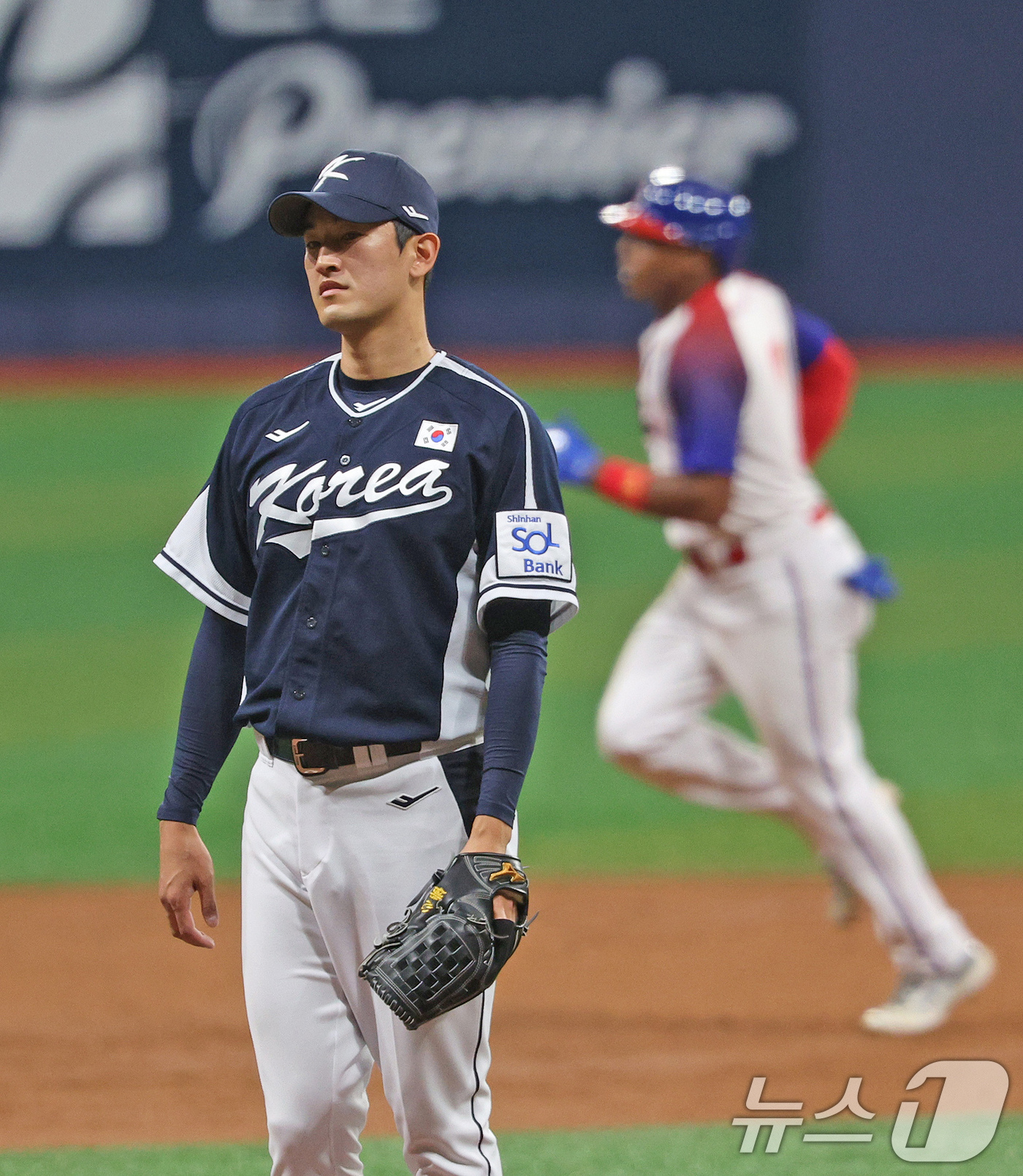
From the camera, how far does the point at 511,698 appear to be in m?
2.45

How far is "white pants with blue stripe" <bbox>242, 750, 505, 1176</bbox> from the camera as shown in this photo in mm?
2506

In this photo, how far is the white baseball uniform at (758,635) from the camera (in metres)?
4.67

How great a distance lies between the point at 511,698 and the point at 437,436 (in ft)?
1.33

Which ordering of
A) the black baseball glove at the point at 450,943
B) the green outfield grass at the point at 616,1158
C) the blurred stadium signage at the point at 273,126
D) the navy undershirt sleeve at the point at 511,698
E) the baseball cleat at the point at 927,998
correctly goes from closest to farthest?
the black baseball glove at the point at 450,943, the navy undershirt sleeve at the point at 511,698, the green outfield grass at the point at 616,1158, the baseball cleat at the point at 927,998, the blurred stadium signage at the point at 273,126

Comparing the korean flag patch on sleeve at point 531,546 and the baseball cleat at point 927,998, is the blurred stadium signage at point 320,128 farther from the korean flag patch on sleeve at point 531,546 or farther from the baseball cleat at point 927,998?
the korean flag patch on sleeve at point 531,546

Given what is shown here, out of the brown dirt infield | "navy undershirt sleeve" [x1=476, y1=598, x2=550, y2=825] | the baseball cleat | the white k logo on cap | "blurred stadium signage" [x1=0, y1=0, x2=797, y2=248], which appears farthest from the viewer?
"blurred stadium signage" [x1=0, y1=0, x2=797, y2=248]

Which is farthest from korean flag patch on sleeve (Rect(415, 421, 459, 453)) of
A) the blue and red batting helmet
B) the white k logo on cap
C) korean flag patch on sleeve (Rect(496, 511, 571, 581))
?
the blue and red batting helmet

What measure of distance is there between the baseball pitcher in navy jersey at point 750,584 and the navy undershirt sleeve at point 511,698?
2232 millimetres

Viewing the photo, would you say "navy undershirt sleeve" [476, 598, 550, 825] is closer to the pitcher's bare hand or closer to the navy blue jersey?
the navy blue jersey

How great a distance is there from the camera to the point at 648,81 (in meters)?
16.4

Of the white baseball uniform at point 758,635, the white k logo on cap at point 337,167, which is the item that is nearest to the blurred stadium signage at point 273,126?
the white baseball uniform at point 758,635

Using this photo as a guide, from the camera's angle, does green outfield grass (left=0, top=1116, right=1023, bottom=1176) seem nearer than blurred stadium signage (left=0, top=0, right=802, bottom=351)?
Yes

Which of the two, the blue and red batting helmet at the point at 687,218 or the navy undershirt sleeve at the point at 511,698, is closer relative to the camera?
the navy undershirt sleeve at the point at 511,698

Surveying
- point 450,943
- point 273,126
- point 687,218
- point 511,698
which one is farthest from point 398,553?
point 273,126
